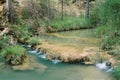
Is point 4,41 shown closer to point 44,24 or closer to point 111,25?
point 44,24

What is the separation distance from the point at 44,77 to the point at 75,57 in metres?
2.72

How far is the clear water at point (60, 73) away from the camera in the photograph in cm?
1608

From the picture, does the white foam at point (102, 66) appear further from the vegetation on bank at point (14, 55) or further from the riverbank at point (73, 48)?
the vegetation on bank at point (14, 55)

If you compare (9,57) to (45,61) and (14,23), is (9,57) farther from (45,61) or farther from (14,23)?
(14,23)

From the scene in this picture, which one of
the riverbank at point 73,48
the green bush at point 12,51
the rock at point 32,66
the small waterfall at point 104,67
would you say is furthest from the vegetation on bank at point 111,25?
the green bush at point 12,51

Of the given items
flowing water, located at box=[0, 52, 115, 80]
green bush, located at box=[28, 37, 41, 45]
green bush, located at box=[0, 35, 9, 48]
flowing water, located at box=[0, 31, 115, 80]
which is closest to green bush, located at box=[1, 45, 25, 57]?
flowing water, located at box=[0, 31, 115, 80]

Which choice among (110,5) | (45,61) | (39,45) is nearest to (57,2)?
(39,45)

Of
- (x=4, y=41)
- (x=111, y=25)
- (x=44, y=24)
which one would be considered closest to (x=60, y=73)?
(x=111, y=25)

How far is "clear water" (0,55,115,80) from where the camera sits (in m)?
16.1

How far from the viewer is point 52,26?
27.0 m

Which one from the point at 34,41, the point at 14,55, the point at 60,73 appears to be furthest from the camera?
the point at 34,41

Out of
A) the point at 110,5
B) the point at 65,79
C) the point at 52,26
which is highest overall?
the point at 110,5

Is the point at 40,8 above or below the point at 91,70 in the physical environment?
above

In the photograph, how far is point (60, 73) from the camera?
Answer: 16781 mm
